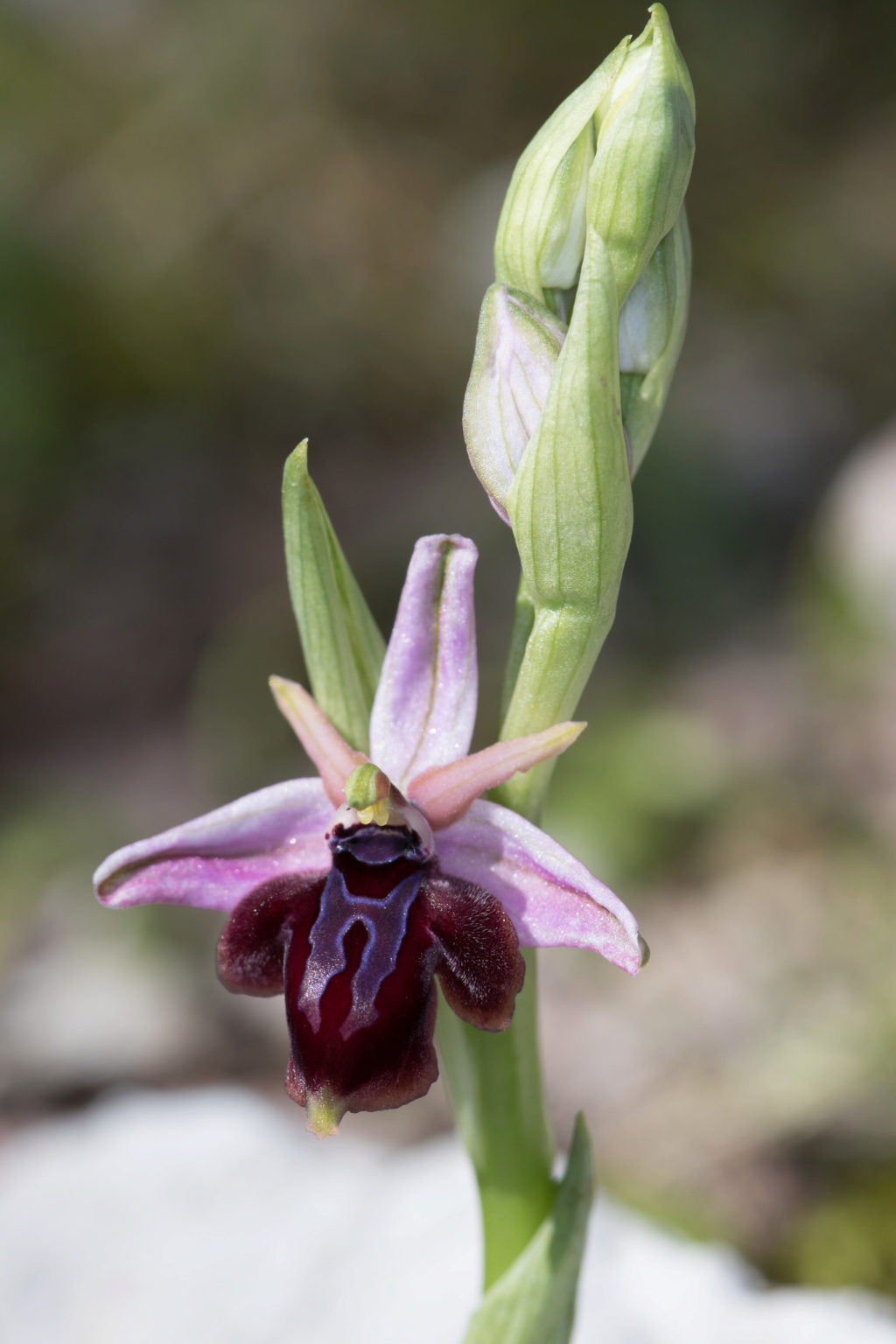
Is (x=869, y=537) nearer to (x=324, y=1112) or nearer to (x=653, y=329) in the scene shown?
(x=653, y=329)

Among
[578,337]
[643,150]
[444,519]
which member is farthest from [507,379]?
[444,519]

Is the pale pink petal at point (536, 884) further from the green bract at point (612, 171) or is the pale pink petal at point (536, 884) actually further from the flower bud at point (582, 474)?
the green bract at point (612, 171)

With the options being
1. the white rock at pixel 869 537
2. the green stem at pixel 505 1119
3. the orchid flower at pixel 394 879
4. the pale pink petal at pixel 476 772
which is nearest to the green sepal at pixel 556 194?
the orchid flower at pixel 394 879

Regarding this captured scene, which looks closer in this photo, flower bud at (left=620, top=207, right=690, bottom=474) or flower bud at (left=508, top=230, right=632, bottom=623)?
flower bud at (left=508, top=230, right=632, bottom=623)

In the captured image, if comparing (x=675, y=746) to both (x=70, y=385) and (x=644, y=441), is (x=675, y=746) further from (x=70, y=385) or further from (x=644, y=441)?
(x=70, y=385)

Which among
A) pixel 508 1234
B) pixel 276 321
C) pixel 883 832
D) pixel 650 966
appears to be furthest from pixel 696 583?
pixel 508 1234

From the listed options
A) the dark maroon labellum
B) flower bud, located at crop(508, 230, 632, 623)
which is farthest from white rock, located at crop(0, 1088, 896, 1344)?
flower bud, located at crop(508, 230, 632, 623)

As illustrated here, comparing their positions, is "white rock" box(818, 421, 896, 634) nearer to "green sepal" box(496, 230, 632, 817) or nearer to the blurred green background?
the blurred green background
